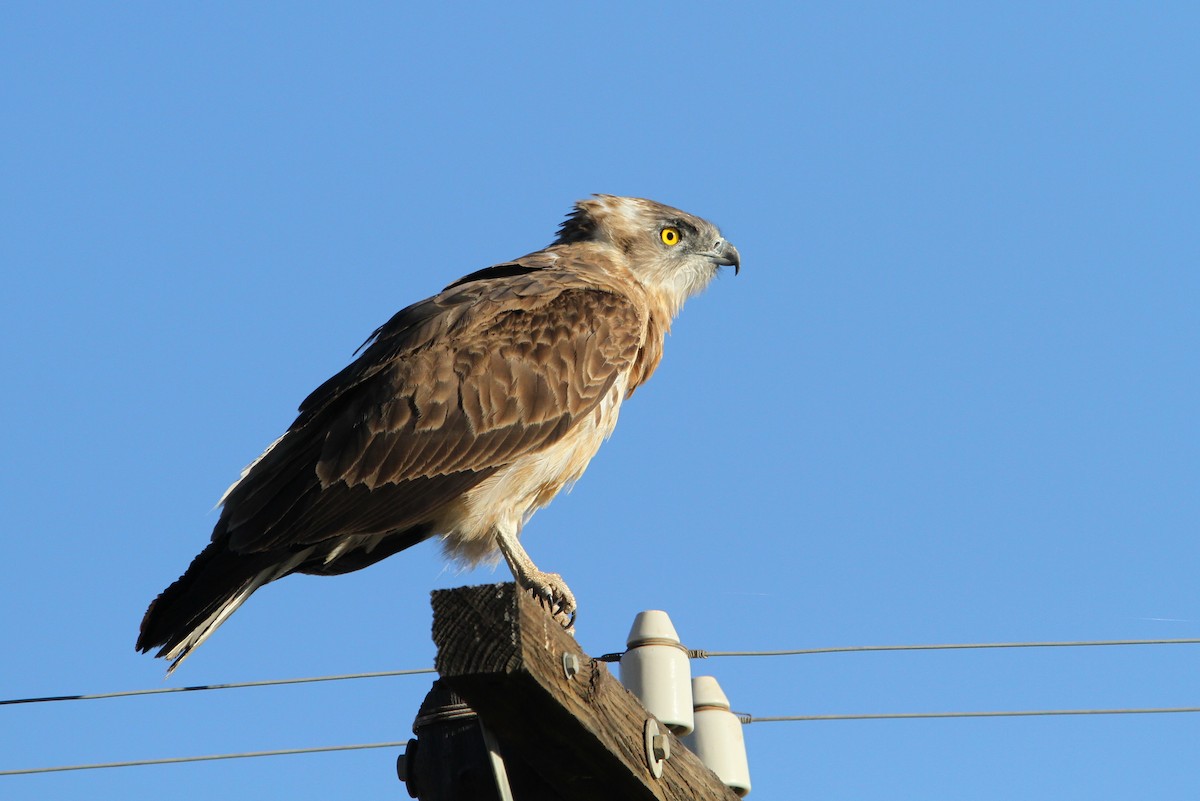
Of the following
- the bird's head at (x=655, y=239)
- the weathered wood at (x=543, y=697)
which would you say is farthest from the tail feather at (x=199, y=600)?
the bird's head at (x=655, y=239)

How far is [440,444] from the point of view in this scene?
6.24 m

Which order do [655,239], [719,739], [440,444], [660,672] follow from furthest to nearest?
[655,239], [440,444], [719,739], [660,672]

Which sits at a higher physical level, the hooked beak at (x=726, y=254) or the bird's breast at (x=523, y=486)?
the hooked beak at (x=726, y=254)

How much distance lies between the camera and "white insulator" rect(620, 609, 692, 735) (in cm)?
458

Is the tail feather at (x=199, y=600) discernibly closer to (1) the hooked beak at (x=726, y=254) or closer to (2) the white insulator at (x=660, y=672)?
(2) the white insulator at (x=660, y=672)

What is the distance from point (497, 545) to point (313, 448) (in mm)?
926

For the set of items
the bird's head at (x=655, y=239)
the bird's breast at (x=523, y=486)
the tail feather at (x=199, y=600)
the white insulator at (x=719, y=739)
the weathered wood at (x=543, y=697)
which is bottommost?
the weathered wood at (x=543, y=697)

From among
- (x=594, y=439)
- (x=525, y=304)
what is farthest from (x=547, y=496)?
(x=525, y=304)

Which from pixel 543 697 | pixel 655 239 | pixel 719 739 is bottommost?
pixel 543 697

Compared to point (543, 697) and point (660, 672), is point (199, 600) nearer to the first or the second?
point (660, 672)

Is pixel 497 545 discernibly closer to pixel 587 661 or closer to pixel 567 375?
pixel 567 375

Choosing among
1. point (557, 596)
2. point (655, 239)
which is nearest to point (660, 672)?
point (557, 596)

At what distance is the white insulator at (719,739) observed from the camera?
512 cm

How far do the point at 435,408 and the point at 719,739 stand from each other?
204 cm
